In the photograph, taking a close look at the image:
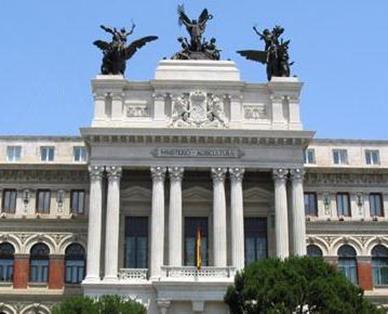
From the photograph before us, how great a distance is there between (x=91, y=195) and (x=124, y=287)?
23.2ft

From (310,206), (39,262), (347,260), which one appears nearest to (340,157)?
(310,206)

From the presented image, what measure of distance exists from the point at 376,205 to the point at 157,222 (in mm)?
18199

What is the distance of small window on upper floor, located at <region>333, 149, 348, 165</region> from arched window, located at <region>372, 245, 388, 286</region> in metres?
7.31

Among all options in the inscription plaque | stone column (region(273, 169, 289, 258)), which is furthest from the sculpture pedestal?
stone column (region(273, 169, 289, 258))

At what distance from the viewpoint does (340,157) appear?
61.8 meters

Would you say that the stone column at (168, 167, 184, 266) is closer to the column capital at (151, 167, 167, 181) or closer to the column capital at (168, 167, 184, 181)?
the column capital at (168, 167, 184, 181)

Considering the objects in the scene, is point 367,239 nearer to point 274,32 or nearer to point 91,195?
point 274,32

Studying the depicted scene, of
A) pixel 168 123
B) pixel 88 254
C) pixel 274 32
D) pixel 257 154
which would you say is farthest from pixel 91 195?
pixel 274 32

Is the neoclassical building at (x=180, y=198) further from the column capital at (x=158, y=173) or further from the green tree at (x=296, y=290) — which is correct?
the green tree at (x=296, y=290)

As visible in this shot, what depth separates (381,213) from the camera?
197ft

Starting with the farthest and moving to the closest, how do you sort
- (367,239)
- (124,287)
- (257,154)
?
(367,239)
(257,154)
(124,287)

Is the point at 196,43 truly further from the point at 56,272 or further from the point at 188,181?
the point at 56,272

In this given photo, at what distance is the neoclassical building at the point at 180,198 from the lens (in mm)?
52906

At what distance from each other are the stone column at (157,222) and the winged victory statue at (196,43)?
1045 cm
